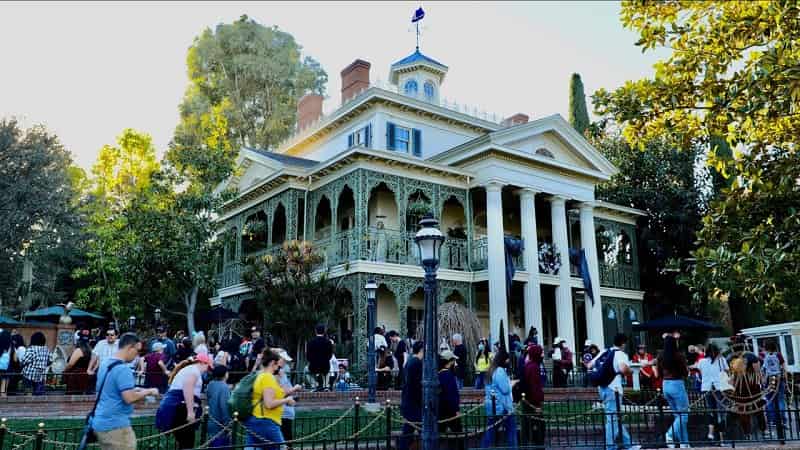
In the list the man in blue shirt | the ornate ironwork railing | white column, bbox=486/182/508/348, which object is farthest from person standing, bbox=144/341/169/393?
the ornate ironwork railing

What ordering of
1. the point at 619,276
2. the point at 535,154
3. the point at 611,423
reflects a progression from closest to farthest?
the point at 611,423
the point at 535,154
the point at 619,276

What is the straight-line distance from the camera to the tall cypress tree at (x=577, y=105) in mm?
40375

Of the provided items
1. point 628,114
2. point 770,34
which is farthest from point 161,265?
point 770,34

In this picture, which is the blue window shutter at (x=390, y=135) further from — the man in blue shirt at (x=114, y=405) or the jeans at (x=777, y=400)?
the man in blue shirt at (x=114, y=405)

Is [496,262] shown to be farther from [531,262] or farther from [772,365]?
[772,365]

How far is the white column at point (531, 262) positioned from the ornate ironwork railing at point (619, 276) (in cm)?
529

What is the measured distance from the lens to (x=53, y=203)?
110ft

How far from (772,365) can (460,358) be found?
732 cm

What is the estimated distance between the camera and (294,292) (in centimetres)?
2097

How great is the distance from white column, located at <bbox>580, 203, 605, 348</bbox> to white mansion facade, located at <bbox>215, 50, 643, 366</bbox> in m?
0.06

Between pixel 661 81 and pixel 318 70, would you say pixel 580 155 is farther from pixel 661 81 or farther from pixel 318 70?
pixel 318 70

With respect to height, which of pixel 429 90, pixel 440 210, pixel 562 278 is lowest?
pixel 562 278

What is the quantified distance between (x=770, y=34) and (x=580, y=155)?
1851 cm

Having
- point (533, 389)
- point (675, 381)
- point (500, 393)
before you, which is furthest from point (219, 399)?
point (675, 381)
